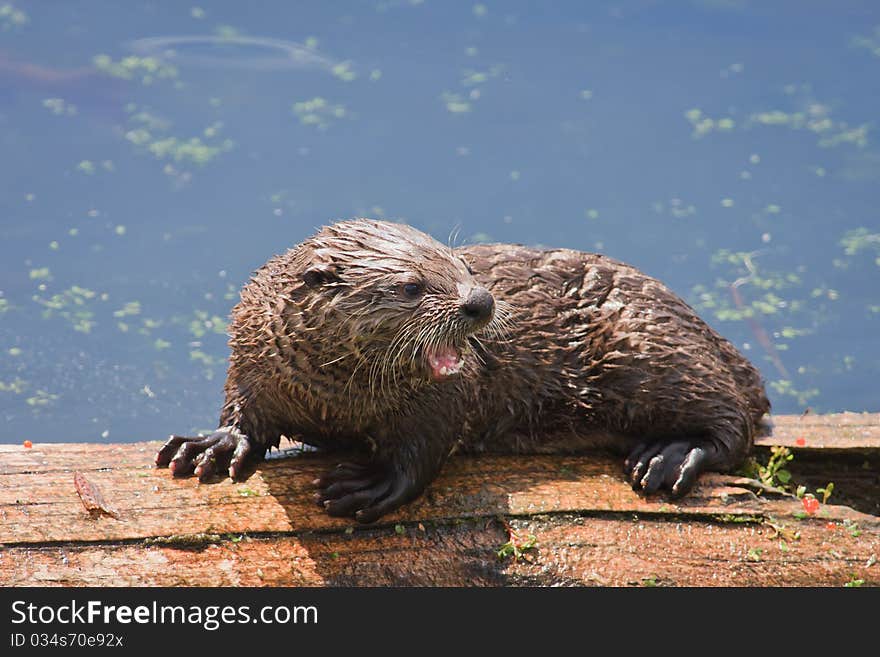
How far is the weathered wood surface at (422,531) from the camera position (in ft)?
11.3

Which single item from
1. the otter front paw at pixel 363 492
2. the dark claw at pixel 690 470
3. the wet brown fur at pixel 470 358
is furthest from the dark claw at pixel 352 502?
the dark claw at pixel 690 470

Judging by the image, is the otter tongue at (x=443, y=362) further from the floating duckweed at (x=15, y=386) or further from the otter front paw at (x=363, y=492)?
the floating duckweed at (x=15, y=386)

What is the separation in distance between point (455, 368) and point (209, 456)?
3.23 feet

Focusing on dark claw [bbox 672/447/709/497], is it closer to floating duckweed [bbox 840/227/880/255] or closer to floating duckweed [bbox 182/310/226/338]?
floating duckweed [bbox 182/310/226/338]

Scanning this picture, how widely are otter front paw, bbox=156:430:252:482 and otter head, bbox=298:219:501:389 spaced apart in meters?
0.66

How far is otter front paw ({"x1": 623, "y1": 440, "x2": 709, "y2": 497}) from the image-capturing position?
4.03 metres

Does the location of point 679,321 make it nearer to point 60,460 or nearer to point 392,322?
point 392,322

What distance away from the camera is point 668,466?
161 inches

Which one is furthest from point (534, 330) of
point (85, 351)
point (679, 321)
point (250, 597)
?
point (85, 351)

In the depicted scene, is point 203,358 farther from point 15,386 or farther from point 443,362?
point 443,362

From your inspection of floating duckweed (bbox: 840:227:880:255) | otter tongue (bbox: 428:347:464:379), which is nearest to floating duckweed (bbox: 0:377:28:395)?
otter tongue (bbox: 428:347:464:379)

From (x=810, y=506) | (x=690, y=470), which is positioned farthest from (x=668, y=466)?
(x=810, y=506)

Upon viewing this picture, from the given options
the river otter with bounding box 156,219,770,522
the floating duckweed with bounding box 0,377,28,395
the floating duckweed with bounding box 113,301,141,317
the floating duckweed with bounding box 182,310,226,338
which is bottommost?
the floating duckweed with bounding box 0,377,28,395

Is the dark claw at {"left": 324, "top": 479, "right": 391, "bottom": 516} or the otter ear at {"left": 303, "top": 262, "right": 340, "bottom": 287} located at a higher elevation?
the otter ear at {"left": 303, "top": 262, "right": 340, "bottom": 287}
